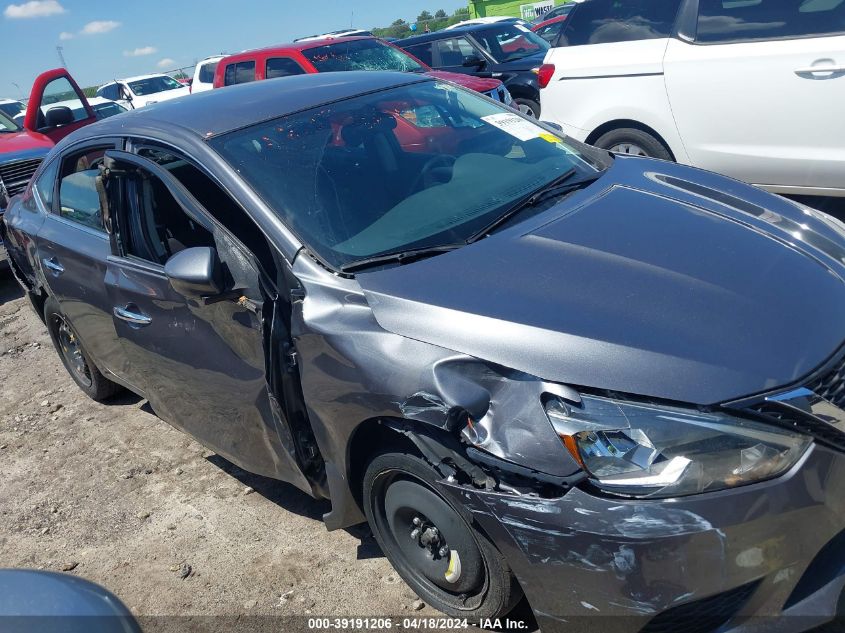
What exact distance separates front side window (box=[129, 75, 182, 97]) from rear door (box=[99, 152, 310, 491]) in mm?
20525

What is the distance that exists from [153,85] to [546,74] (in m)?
18.6

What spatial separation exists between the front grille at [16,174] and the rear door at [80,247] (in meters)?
4.26

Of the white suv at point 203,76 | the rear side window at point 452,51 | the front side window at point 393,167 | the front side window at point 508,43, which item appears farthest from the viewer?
the white suv at point 203,76

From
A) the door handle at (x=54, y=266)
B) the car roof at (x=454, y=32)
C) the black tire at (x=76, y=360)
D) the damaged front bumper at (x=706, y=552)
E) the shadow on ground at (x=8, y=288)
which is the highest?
the car roof at (x=454, y=32)

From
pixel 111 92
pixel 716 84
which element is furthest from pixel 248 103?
pixel 111 92

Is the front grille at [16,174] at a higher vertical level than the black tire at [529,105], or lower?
higher

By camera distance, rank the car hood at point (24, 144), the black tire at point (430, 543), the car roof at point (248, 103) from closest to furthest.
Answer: the black tire at point (430, 543) < the car roof at point (248, 103) < the car hood at point (24, 144)

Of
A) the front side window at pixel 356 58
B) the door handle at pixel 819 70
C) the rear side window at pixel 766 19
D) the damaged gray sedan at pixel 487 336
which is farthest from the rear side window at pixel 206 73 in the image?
the door handle at pixel 819 70

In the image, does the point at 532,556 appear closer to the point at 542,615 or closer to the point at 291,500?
the point at 542,615

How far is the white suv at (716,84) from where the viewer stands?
5.37m

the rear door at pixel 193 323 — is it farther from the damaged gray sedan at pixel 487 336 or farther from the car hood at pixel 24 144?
the car hood at pixel 24 144

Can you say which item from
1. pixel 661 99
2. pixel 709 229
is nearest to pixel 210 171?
pixel 709 229

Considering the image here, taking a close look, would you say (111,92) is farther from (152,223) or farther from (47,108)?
(152,223)

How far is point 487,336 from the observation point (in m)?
2.23
